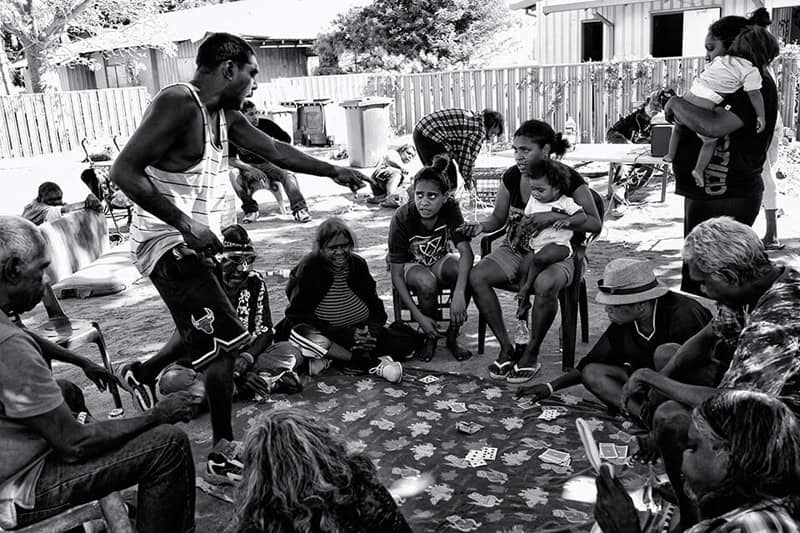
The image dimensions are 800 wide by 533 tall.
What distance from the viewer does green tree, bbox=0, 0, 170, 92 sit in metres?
20.0

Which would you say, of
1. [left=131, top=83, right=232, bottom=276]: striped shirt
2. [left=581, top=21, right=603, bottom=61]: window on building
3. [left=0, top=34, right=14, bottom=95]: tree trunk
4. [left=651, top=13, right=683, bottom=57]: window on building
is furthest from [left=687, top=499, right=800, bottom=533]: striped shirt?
[left=0, top=34, right=14, bottom=95]: tree trunk

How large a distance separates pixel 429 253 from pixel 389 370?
3.06 ft

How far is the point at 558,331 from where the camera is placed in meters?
5.42

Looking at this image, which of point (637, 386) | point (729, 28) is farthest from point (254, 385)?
point (729, 28)

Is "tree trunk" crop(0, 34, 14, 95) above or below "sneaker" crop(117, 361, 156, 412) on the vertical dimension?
above

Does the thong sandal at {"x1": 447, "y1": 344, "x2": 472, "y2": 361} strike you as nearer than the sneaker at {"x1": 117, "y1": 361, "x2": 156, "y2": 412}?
No

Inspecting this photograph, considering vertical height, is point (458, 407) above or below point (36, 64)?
below

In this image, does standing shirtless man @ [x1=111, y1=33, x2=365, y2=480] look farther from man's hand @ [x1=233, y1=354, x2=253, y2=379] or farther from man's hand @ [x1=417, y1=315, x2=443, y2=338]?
man's hand @ [x1=417, y1=315, x2=443, y2=338]

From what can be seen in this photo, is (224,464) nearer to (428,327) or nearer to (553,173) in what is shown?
(428,327)

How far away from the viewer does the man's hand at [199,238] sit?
10.6 feet

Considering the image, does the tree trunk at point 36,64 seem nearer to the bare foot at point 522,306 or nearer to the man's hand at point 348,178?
the man's hand at point 348,178

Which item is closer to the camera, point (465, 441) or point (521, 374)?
point (465, 441)

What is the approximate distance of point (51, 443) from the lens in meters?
2.29

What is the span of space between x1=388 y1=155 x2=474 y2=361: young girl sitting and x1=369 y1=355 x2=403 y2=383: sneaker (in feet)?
1.14
